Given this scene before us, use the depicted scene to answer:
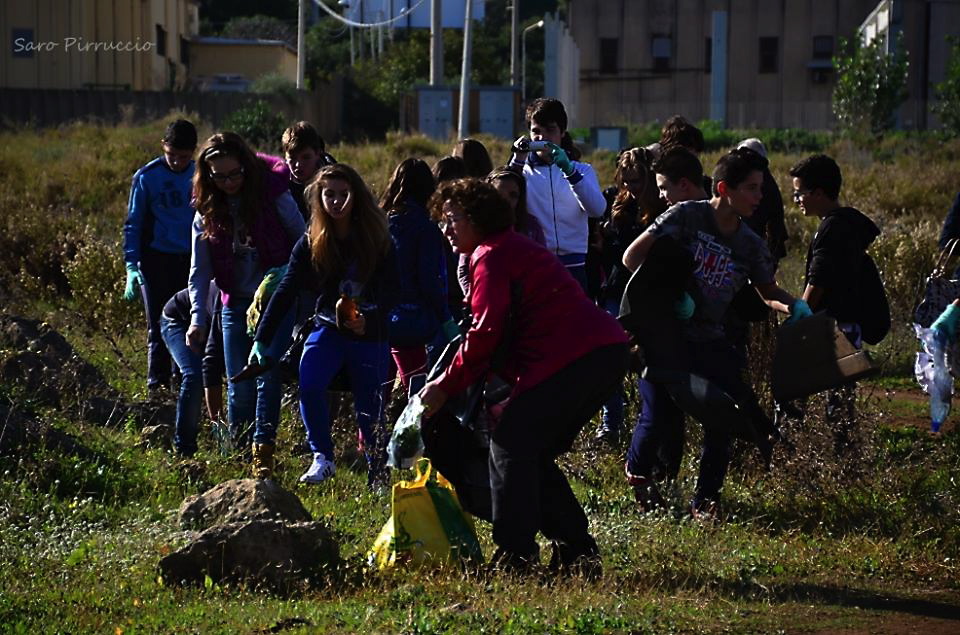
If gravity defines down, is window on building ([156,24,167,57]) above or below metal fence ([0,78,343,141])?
above

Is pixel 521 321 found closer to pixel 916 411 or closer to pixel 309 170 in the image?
pixel 309 170

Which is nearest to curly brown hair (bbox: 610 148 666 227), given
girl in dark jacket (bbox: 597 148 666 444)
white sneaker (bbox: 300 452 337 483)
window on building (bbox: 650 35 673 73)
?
girl in dark jacket (bbox: 597 148 666 444)

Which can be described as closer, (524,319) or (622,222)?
(524,319)

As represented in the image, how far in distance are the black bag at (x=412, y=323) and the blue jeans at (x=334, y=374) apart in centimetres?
13

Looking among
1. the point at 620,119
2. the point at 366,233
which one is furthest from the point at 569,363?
the point at 620,119

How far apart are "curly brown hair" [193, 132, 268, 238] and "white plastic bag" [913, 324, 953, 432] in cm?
345

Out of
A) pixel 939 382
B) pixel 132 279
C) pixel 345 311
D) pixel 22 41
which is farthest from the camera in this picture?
pixel 22 41

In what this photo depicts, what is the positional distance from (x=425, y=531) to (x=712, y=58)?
59.5 m

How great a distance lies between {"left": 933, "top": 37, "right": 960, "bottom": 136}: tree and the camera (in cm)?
4141

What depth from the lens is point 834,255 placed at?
776 cm

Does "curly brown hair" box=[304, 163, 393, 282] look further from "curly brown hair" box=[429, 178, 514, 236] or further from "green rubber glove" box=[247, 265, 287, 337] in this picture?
"curly brown hair" box=[429, 178, 514, 236]

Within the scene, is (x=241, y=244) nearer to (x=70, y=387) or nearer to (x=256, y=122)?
(x=70, y=387)

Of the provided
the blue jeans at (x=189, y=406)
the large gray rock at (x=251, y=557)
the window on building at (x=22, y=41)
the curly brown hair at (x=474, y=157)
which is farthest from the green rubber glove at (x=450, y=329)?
the window on building at (x=22, y=41)

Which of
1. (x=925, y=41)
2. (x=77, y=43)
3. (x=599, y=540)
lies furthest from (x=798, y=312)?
(x=925, y=41)
